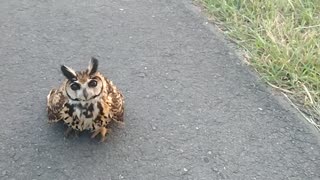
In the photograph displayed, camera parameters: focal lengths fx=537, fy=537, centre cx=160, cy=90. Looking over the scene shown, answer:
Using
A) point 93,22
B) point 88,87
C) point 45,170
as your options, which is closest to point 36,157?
point 45,170

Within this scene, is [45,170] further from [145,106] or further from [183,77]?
[183,77]

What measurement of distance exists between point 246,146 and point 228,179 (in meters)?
0.29

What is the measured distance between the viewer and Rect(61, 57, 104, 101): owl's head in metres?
2.79

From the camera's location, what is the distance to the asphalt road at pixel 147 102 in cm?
303

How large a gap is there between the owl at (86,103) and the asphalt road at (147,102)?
0.43 feet

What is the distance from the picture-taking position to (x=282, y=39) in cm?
383

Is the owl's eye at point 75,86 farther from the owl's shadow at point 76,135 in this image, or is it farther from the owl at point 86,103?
the owl's shadow at point 76,135

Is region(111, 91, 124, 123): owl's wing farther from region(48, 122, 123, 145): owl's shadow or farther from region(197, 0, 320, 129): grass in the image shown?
region(197, 0, 320, 129): grass

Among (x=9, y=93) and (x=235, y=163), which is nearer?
(x=235, y=163)

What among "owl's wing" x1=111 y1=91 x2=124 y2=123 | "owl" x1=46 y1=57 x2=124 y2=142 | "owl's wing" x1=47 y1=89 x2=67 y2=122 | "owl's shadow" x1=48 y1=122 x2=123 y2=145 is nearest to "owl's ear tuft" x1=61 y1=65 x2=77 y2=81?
"owl" x1=46 y1=57 x2=124 y2=142

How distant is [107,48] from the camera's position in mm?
3889

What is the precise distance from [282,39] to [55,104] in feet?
5.65

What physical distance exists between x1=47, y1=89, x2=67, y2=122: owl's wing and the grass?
4.61 ft

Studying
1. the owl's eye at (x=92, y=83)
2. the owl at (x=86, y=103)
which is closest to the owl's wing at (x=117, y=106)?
the owl at (x=86, y=103)
